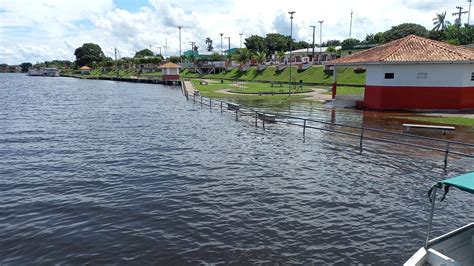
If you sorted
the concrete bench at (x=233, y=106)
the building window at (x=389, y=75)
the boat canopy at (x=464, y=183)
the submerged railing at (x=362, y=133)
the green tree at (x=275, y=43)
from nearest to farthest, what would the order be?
the boat canopy at (x=464, y=183), the submerged railing at (x=362, y=133), the concrete bench at (x=233, y=106), the building window at (x=389, y=75), the green tree at (x=275, y=43)

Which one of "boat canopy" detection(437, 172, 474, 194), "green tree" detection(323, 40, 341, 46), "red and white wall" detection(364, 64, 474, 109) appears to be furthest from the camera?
"green tree" detection(323, 40, 341, 46)

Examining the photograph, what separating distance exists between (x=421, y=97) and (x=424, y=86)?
0.98 metres

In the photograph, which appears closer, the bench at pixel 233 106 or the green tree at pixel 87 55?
the bench at pixel 233 106

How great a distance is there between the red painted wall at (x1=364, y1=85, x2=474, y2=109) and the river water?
46.8 ft

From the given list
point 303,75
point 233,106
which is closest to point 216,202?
point 233,106

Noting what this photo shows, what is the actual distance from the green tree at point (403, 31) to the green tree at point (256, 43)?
2186 inches

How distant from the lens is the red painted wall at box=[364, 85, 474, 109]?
3116cm

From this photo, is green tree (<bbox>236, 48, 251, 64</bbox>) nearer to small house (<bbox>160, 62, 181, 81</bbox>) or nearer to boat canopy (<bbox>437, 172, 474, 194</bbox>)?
small house (<bbox>160, 62, 181, 81</bbox>)

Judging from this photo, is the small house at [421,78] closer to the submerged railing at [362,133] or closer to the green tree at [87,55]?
the submerged railing at [362,133]

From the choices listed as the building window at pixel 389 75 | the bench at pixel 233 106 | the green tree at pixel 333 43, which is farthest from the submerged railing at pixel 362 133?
the green tree at pixel 333 43

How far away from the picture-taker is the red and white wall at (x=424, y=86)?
30.9 metres

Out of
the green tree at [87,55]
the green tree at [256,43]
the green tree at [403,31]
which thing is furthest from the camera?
the green tree at [87,55]

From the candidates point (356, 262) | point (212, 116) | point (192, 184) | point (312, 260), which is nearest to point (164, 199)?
point (192, 184)

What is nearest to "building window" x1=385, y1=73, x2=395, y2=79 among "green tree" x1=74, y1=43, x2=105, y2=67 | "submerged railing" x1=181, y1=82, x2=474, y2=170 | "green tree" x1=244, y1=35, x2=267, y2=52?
"submerged railing" x1=181, y1=82, x2=474, y2=170
